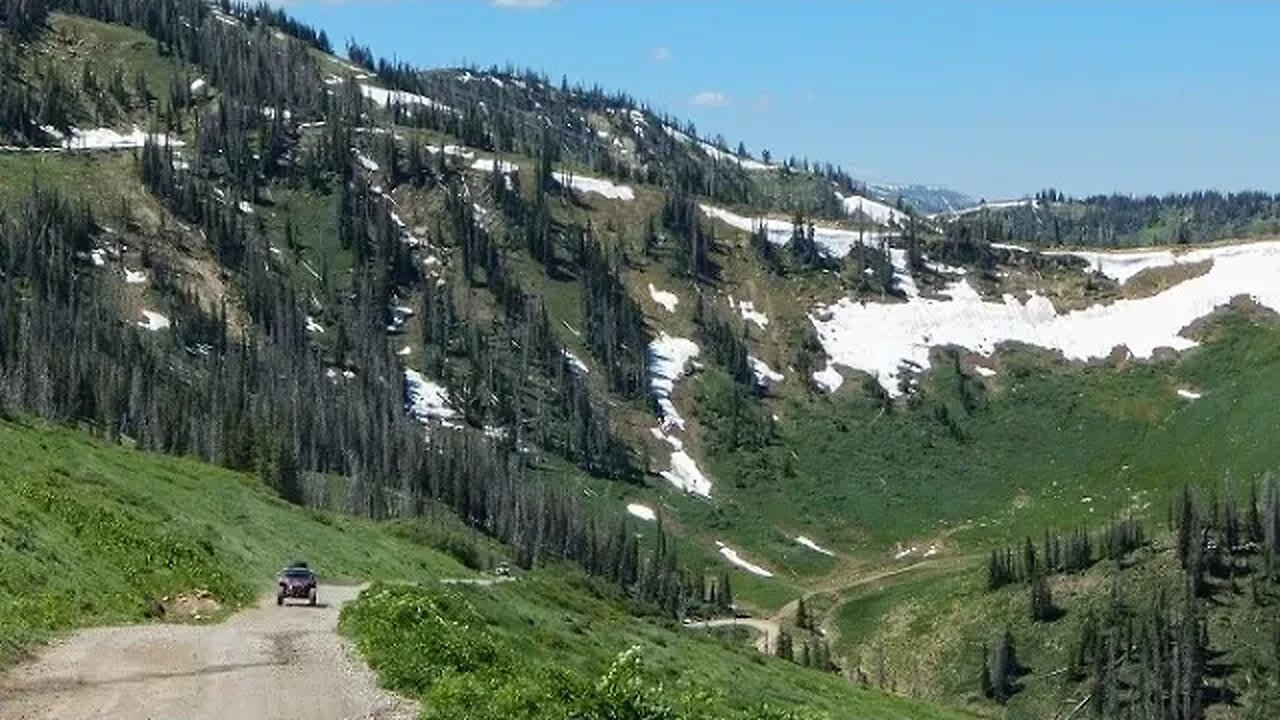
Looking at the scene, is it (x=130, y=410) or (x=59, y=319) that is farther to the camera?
(x=59, y=319)

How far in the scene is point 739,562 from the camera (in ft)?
638

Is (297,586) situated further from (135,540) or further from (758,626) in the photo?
(758,626)

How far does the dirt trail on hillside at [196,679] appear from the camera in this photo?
24.9 metres

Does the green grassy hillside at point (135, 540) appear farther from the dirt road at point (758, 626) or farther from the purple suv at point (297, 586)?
the dirt road at point (758, 626)

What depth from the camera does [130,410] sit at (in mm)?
152125

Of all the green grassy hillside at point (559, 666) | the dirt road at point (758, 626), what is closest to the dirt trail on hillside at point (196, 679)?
the green grassy hillside at point (559, 666)

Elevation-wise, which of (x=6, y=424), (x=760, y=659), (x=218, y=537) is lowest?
(x=760, y=659)

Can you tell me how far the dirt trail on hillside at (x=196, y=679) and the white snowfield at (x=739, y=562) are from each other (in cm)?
15783

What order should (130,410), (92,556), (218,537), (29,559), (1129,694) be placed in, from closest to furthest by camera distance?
1. (29,559)
2. (92,556)
3. (218,537)
4. (1129,694)
5. (130,410)

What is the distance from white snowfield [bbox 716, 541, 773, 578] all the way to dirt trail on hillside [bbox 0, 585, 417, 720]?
6214 inches

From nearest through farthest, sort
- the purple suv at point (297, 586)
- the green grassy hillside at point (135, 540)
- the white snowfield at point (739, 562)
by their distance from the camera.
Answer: the green grassy hillside at point (135, 540) → the purple suv at point (297, 586) → the white snowfield at point (739, 562)

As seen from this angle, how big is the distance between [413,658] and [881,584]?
15918 cm

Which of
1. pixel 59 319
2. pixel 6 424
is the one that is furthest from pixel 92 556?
pixel 59 319

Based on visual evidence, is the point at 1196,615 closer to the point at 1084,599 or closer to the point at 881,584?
the point at 1084,599
